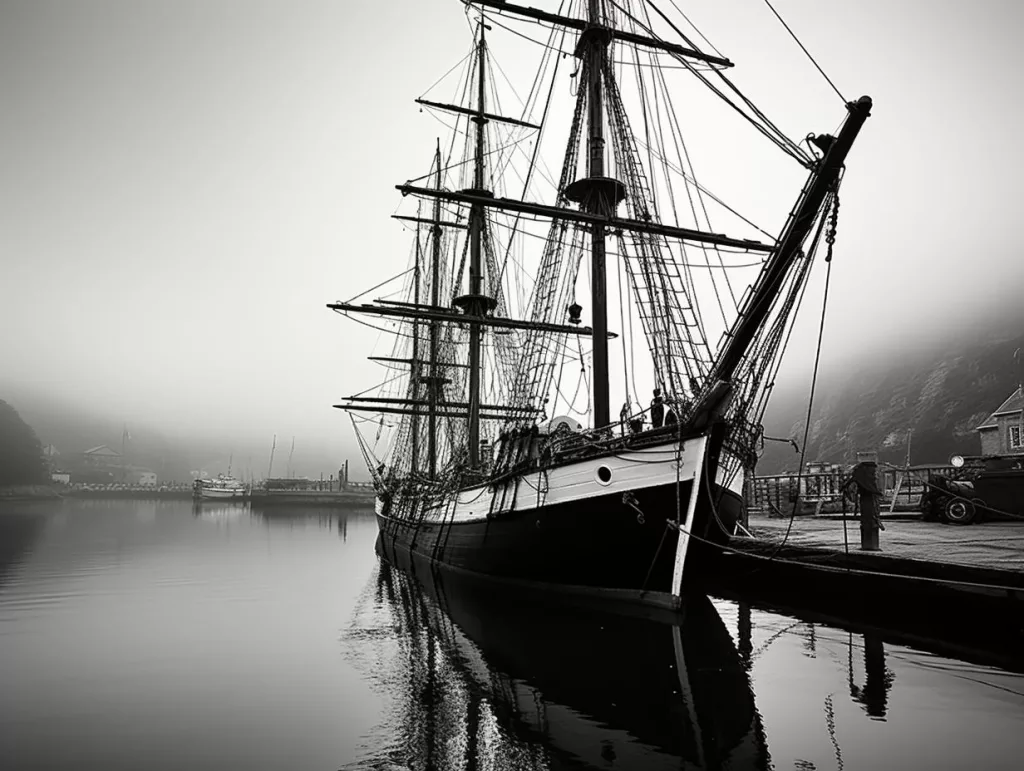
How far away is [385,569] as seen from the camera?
2522 centimetres

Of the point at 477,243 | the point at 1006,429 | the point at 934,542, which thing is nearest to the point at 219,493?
the point at 477,243

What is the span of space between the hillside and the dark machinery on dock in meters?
51.6

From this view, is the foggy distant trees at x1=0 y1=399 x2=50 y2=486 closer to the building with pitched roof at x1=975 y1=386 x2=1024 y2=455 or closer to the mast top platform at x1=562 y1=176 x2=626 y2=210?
the mast top platform at x1=562 y1=176 x2=626 y2=210

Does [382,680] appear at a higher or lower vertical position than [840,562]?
lower

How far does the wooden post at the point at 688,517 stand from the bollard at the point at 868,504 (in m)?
2.78

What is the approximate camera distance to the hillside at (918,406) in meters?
70.6

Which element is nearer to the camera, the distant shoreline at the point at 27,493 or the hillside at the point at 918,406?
the hillside at the point at 918,406

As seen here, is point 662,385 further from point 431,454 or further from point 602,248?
point 431,454

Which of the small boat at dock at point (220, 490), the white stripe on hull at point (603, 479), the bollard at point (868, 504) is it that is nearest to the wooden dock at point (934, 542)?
the bollard at point (868, 504)

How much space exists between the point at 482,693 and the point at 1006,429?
3700 cm

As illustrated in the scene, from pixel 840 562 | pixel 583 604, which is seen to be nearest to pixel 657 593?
pixel 583 604

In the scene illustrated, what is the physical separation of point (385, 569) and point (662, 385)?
612 inches

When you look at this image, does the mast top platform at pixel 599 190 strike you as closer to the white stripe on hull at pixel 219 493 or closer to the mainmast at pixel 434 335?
the mainmast at pixel 434 335

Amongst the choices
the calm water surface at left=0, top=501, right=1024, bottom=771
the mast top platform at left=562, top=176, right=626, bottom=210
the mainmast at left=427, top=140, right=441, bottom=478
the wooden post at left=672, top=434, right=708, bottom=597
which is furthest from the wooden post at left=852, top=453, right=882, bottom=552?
the mainmast at left=427, top=140, right=441, bottom=478
